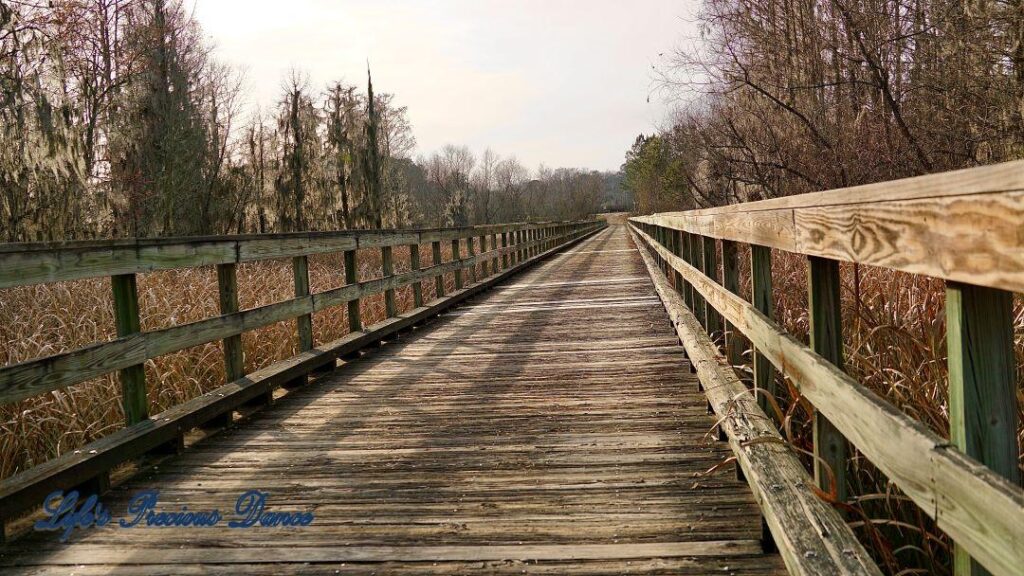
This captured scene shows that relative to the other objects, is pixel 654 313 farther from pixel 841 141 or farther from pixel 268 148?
pixel 268 148

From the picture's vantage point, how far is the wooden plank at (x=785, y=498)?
1794 millimetres

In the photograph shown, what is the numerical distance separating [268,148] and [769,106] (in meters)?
17.6

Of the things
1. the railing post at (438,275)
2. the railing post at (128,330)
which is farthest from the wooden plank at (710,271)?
the railing post at (438,275)

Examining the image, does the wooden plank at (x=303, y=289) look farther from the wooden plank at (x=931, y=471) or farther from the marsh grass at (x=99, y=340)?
the wooden plank at (x=931, y=471)

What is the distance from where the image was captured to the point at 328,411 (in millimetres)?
4461

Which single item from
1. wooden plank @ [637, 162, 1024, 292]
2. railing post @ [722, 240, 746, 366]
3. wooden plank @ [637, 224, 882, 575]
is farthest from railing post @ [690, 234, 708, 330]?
wooden plank @ [637, 162, 1024, 292]

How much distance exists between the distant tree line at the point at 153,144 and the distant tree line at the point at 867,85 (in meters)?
8.60

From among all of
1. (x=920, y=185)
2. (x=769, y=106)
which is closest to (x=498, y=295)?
(x=769, y=106)

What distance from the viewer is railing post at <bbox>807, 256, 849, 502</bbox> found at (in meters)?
2.22

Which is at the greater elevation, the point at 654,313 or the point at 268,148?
the point at 268,148

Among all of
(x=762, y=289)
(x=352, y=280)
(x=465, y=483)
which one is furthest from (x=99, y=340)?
(x=762, y=289)

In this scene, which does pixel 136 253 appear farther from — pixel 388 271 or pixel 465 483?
pixel 388 271

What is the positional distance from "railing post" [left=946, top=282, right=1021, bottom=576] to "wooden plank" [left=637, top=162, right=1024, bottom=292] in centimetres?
8

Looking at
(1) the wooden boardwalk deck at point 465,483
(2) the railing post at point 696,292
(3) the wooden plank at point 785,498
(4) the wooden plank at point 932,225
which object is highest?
(4) the wooden plank at point 932,225
